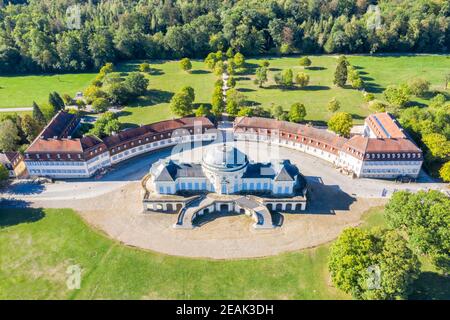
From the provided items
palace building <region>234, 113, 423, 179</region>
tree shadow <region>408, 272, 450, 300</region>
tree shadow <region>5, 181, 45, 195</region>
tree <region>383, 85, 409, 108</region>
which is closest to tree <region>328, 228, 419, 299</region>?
tree shadow <region>408, 272, 450, 300</region>

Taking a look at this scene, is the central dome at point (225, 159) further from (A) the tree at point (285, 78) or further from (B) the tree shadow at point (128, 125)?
(A) the tree at point (285, 78)

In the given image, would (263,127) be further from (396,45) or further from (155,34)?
(396,45)

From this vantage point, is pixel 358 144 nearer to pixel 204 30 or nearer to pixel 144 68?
pixel 144 68

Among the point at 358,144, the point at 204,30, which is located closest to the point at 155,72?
the point at 204,30

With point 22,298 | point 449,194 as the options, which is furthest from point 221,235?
point 449,194

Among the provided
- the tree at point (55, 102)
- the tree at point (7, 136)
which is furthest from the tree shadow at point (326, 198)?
the tree at point (55, 102)

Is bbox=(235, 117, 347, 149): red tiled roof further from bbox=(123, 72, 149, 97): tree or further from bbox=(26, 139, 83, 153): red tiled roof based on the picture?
bbox=(123, 72, 149, 97): tree
